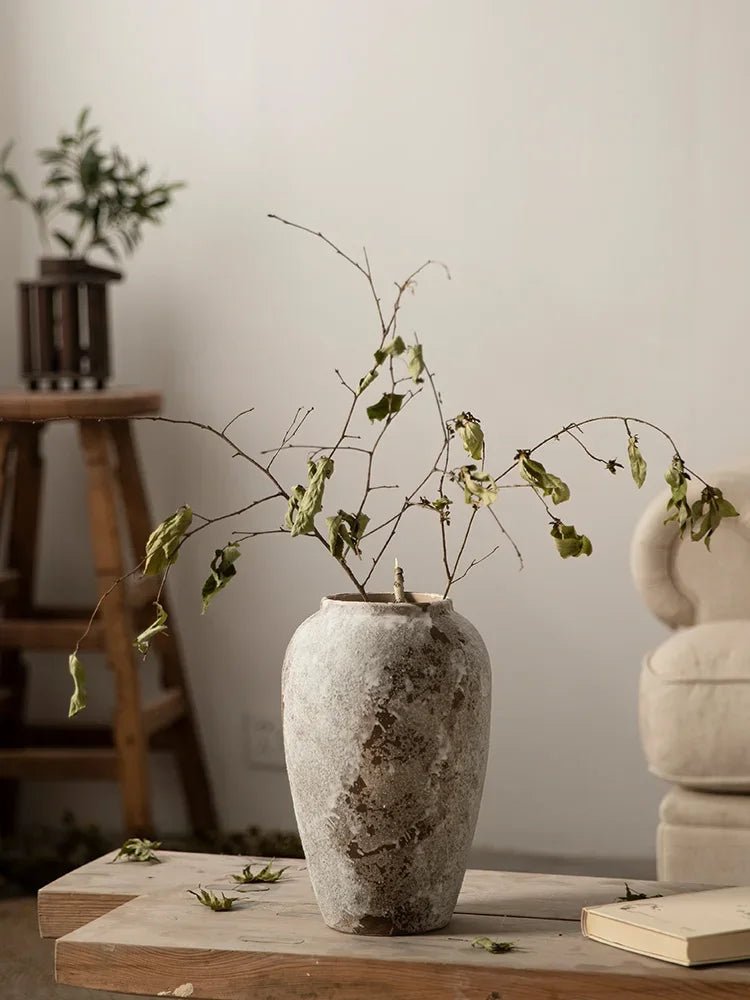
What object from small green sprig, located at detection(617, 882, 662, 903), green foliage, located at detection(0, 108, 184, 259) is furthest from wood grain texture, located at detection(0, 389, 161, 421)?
small green sprig, located at detection(617, 882, 662, 903)

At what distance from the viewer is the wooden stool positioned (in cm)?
232

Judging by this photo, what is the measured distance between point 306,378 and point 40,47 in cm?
85

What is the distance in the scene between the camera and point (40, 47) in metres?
2.72

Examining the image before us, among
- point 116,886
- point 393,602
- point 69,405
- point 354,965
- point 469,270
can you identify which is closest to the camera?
point 354,965

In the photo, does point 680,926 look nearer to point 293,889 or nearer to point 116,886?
point 293,889

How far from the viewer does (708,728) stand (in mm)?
1696

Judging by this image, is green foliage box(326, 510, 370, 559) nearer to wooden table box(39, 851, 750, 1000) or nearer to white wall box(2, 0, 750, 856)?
wooden table box(39, 851, 750, 1000)

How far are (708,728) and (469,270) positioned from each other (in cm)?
112

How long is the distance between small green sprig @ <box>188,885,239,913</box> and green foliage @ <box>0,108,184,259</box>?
4.94 feet

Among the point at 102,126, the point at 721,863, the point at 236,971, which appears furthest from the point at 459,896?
the point at 102,126

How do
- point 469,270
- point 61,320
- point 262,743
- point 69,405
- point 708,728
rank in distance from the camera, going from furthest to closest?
point 262,743 → point 469,270 → point 61,320 → point 69,405 → point 708,728

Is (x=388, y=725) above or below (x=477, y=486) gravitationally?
below

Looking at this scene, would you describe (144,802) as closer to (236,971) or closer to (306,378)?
(306,378)

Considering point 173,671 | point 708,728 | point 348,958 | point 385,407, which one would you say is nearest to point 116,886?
point 348,958
